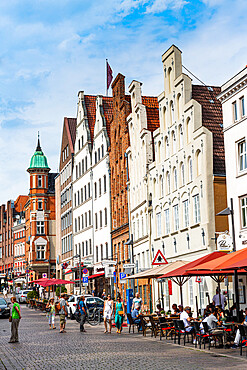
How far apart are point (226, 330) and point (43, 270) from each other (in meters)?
90.3

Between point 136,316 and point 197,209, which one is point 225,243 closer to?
point 136,316

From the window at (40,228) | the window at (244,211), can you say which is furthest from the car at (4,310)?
the window at (40,228)

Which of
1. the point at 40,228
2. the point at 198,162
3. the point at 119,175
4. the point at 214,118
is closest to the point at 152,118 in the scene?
the point at 119,175

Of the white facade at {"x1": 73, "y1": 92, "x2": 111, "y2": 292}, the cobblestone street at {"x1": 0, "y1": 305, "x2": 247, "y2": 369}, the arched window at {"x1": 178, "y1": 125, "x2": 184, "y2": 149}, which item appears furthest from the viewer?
the white facade at {"x1": 73, "y1": 92, "x2": 111, "y2": 292}

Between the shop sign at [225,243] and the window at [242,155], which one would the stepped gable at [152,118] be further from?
A: the shop sign at [225,243]

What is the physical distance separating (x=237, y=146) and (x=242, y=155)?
0.57 metres

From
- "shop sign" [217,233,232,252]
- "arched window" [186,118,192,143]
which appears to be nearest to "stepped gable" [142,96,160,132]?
"arched window" [186,118,192,143]

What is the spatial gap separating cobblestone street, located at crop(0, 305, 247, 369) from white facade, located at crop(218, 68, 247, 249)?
7499mm

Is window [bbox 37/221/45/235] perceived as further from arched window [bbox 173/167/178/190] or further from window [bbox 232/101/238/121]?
window [bbox 232/101/238/121]

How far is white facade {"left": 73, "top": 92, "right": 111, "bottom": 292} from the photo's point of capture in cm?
6028

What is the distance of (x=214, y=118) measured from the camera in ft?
115

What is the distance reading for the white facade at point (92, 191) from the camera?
60281 millimetres

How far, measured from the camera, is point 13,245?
135 meters

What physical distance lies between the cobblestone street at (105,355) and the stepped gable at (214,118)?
11.2 metres
